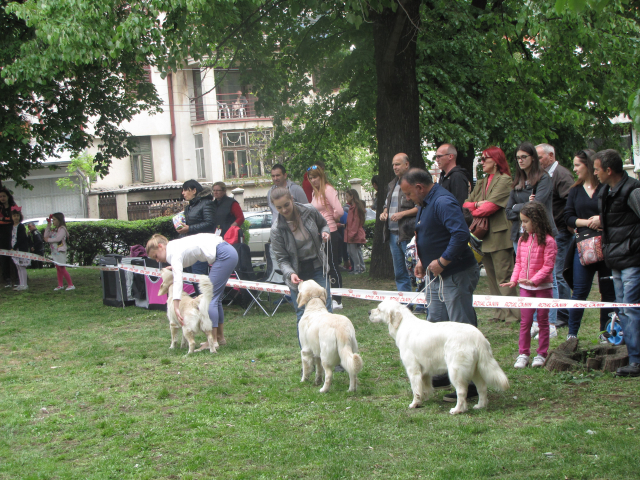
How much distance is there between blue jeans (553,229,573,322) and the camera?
7309 millimetres

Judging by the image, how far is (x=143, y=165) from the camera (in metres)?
40.5

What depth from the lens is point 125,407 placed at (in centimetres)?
574

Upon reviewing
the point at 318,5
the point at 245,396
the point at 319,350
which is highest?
the point at 318,5

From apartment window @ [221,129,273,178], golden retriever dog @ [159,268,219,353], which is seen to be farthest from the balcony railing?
golden retriever dog @ [159,268,219,353]

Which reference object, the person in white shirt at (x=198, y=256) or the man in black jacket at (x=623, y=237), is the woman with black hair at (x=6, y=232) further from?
the man in black jacket at (x=623, y=237)

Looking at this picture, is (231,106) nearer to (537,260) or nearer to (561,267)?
(561,267)

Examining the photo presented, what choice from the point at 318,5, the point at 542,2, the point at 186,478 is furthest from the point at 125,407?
the point at 542,2

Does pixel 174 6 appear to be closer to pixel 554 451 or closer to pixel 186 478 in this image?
pixel 186 478

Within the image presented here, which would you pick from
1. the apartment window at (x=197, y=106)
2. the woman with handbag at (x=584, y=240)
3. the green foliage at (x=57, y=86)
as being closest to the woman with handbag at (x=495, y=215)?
the woman with handbag at (x=584, y=240)

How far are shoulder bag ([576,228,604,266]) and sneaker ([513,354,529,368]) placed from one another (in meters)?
1.14

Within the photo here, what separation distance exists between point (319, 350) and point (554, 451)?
2.38m

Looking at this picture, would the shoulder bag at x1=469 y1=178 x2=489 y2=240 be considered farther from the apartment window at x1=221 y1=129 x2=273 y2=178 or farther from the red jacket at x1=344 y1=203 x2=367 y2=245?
the apartment window at x1=221 y1=129 x2=273 y2=178

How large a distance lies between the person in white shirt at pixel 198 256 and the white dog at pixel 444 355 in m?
2.97

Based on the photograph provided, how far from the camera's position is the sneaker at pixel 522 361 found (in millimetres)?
6039
